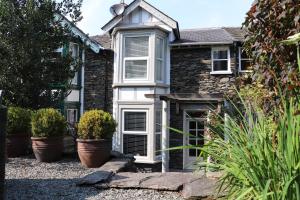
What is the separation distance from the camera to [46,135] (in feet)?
29.0

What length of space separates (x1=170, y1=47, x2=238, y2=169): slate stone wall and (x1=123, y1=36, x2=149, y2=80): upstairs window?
4.18 ft

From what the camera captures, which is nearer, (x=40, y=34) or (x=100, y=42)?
(x=40, y=34)

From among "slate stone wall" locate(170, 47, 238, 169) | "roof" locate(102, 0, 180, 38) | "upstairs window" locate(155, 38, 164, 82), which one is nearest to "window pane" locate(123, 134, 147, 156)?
"slate stone wall" locate(170, 47, 238, 169)

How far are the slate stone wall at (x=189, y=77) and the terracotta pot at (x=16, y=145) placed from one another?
6.61 meters

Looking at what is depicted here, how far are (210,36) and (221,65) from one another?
1551mm

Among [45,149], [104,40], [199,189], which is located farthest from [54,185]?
[104,40]

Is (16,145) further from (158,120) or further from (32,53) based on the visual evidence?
(158,120)

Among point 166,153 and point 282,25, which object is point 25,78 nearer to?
point 166,153

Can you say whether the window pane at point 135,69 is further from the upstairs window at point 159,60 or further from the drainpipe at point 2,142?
the drainpipe at point 2,142

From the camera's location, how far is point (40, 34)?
10906 millimetres

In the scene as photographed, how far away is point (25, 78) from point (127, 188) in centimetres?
608

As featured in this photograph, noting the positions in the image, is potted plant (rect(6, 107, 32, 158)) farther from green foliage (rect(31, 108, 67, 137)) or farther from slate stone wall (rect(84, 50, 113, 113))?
slate stone wall (rect(84, 50, 113, 113))

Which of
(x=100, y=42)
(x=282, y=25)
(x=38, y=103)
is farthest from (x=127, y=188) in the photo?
(x=100, y=42)

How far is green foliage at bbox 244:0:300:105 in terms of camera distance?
299 cm
